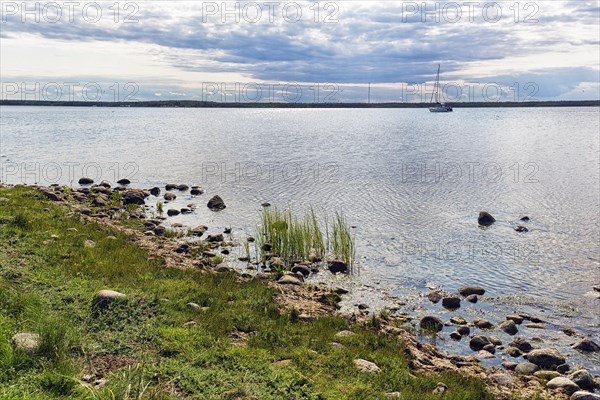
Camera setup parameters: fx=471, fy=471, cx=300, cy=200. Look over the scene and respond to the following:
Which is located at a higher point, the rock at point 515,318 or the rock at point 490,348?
the rock at point 515,318

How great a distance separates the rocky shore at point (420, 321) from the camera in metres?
12.0

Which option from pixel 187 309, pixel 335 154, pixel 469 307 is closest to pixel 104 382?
pixel 187 309

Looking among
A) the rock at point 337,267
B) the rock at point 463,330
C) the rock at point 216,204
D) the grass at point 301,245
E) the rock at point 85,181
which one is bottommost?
the rock at point 463,330

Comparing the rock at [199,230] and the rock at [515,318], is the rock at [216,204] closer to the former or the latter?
the rock at [199,230]

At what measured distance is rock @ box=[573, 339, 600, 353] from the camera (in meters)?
14.5

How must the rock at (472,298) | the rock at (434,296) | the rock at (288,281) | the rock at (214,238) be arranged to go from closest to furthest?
the rock at (288,281)
the rock at (434,296)
the rock at (472,298)
the rock at (214,238)

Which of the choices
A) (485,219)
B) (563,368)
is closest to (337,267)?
(563,368)

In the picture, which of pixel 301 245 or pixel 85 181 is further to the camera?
pixel 85 181

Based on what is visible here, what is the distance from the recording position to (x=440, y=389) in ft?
33.2

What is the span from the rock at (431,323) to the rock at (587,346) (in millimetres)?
4056

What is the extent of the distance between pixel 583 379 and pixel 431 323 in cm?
452

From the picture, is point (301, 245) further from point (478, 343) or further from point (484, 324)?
point (478, 343)

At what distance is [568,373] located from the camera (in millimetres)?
13148

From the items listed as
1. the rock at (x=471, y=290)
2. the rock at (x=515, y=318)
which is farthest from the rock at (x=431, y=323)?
the rock at (x=471, y=290)
